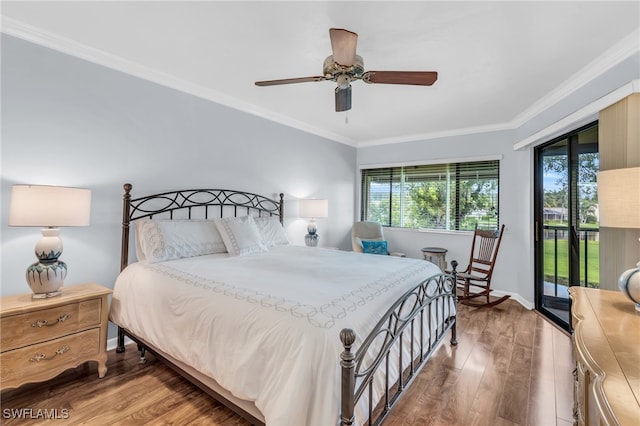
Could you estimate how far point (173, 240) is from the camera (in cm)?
263

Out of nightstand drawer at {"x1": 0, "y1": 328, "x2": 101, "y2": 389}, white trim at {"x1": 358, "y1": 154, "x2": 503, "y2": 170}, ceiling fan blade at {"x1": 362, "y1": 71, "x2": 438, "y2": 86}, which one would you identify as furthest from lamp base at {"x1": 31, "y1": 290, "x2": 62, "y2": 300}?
white trim at {"x1": 358, "y1": 154, "x2": 503, "y2": 170}

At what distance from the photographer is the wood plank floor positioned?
1802 millimetres

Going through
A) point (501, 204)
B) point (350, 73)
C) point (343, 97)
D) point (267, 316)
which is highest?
point (350, 73)

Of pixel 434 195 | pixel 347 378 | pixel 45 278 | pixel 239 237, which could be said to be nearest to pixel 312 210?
pixel 239 237

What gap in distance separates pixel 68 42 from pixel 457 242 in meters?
5.15

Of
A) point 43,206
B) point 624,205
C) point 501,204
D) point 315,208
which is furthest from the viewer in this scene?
point 501,204

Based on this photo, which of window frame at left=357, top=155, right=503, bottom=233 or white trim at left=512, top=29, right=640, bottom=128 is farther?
window frame at left=357, top=155, right=503, bottom=233

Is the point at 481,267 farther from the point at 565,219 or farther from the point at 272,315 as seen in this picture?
the point at 272,315

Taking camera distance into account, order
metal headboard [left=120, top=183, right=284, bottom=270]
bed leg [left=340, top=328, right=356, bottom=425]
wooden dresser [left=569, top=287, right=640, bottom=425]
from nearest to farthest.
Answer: wooden dresser [left=569, top=287, right=640, bottom=425], bed leg [left=340, top=328, right=356, bottom=425], metal headboard [left=120, top=183, right=284, bottom=270]

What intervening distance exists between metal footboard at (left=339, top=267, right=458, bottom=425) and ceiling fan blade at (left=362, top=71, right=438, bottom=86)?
56.0 inches

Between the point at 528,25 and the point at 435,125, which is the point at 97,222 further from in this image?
the point at 435,125

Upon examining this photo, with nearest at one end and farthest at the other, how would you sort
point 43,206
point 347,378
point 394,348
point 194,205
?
point 347,378, point 394,348, point 43,206, point 194,205

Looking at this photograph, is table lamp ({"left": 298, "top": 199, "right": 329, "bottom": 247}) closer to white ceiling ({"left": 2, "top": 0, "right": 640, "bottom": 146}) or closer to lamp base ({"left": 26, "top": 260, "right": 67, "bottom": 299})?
white ceiling ({"left": 2, "top": 0, "right": 640, "bottom": 146})

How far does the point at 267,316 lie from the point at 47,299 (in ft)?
5.44
